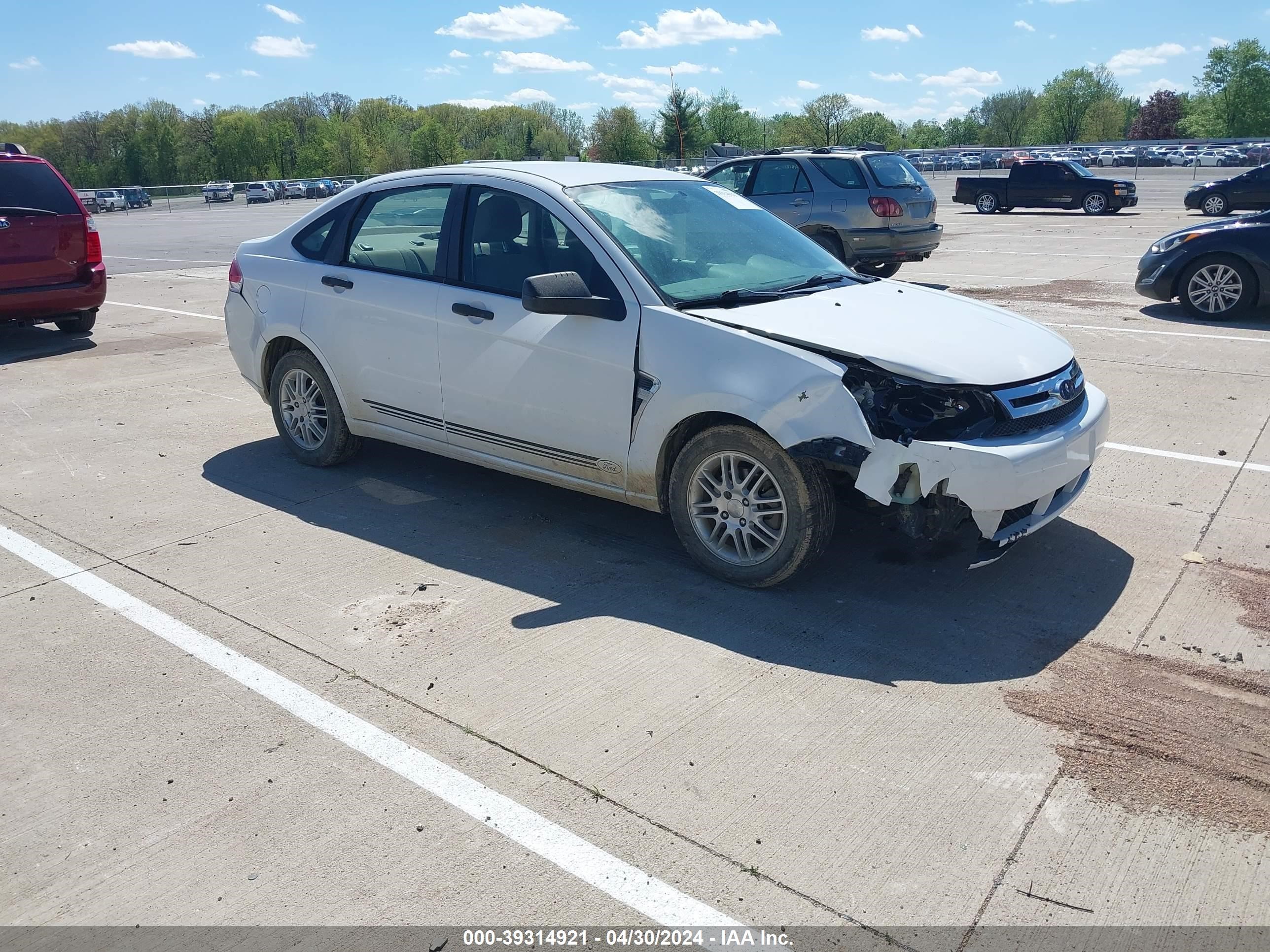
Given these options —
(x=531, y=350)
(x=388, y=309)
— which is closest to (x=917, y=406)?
(x=531, y=350)

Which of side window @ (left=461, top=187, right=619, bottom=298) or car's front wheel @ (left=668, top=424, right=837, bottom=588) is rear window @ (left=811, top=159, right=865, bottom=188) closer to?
side window @ (left=461, top=187, right=619, bottom=298)

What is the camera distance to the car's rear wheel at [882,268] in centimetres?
1508

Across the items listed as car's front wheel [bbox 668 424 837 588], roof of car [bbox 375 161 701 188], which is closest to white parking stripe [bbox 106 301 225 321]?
roof of car [bbox 375 161 701 188]

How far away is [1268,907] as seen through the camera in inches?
110

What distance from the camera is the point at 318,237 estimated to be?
256 inches

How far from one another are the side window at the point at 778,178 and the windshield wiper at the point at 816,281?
362 inches

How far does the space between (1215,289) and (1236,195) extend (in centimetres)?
1643

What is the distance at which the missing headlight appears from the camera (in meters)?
4.32

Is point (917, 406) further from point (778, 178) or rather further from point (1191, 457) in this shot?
point (778, 178)

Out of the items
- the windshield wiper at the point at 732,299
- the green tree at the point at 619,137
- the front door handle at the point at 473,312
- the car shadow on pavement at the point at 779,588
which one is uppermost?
the green tree at the point at 619,137

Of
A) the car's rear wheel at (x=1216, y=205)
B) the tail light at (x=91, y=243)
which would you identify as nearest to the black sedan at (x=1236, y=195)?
the car's rear wheel at (x=1216, y=205)

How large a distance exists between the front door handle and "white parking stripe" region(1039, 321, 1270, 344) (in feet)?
21.9

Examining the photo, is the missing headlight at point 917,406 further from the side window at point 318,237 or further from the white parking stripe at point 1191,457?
the side window at point 318,237

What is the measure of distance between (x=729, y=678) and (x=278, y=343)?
407cm
